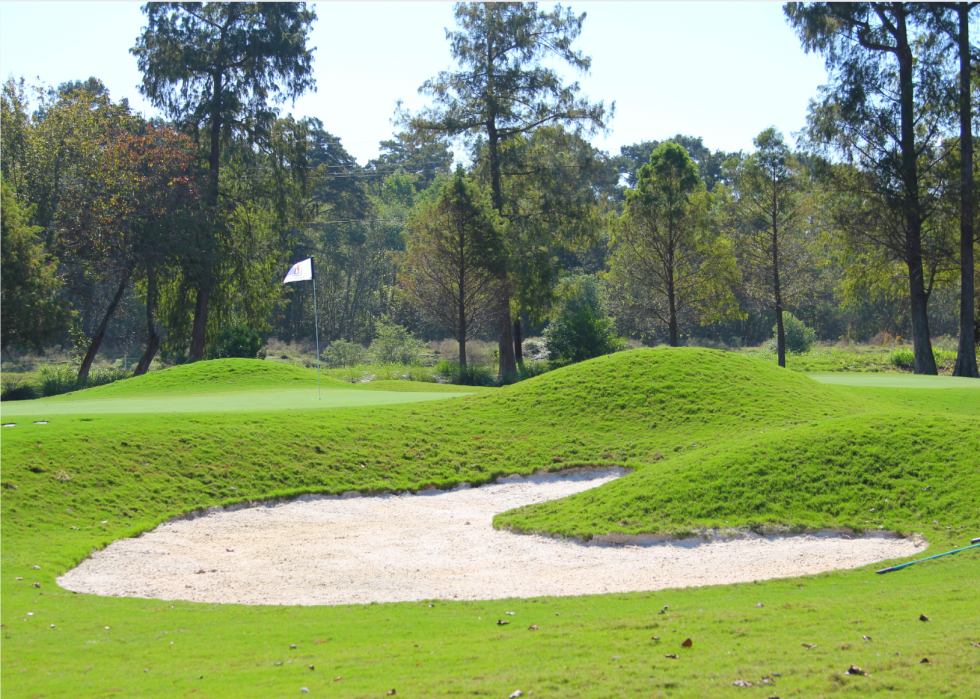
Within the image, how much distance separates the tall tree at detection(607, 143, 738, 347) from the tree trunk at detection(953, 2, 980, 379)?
10496mm

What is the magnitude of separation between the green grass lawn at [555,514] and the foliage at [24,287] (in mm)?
7325

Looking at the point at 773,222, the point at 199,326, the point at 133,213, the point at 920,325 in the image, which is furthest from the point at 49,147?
the point at 920,325

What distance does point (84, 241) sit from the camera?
35062mm

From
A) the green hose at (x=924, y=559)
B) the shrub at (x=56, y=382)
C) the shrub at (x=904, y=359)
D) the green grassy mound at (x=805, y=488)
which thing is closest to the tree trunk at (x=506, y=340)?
the shrub at (x=904, y=359)

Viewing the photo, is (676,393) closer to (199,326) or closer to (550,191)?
(550,191)

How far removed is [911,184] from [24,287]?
119 ft

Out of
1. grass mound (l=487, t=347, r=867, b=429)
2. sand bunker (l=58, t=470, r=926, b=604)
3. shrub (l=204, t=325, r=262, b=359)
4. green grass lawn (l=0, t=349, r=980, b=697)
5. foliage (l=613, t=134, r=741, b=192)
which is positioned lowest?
sand bunker (l=58, t=470, r=926, b=604)

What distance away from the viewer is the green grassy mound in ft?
41.3

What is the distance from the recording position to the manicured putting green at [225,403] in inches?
757

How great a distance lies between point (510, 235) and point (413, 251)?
484 cm

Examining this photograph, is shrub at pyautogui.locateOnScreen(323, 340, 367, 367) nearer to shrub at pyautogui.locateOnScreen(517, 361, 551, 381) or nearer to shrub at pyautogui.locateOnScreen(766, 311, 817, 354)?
shrub at pyautogui.locateOnScreen(517, 361, 551, 381)

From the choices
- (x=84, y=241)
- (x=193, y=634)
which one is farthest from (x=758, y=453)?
(x=84, y=241)

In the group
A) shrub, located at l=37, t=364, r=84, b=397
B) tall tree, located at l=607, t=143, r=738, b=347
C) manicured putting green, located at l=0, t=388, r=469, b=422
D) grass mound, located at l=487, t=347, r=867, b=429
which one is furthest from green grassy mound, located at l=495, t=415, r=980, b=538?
tall tree, located at l=607, t=143, r=738, b=347

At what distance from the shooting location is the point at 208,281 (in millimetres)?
38719
